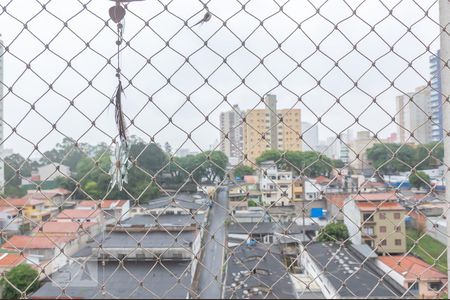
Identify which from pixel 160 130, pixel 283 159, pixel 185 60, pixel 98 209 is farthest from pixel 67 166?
pixel 283 159

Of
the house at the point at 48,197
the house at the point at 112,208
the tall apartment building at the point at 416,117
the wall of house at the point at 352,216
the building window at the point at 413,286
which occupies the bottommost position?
the building window at the point at 413,286

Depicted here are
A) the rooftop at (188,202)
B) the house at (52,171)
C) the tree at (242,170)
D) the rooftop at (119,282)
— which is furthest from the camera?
the rooftop at (119,282)

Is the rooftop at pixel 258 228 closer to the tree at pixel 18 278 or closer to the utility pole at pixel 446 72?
the utility pole at pixel 446 72

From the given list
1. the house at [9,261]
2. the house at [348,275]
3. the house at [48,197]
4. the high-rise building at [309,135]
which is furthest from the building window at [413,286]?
the house at [9,261]

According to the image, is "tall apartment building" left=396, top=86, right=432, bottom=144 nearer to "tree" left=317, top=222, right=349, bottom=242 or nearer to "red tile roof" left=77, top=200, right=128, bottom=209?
"tree" left=317, top=222, right=349, bottom=242

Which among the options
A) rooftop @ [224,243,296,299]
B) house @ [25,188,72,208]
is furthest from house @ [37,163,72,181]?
rooftop @ [224,243,296,299]

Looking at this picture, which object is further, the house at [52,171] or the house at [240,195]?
the house at [240,195]

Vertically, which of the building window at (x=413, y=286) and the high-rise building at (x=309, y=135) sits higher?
the high-rise building at (x=309, y=135)

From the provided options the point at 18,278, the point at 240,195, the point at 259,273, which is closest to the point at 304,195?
the point at 240,195
